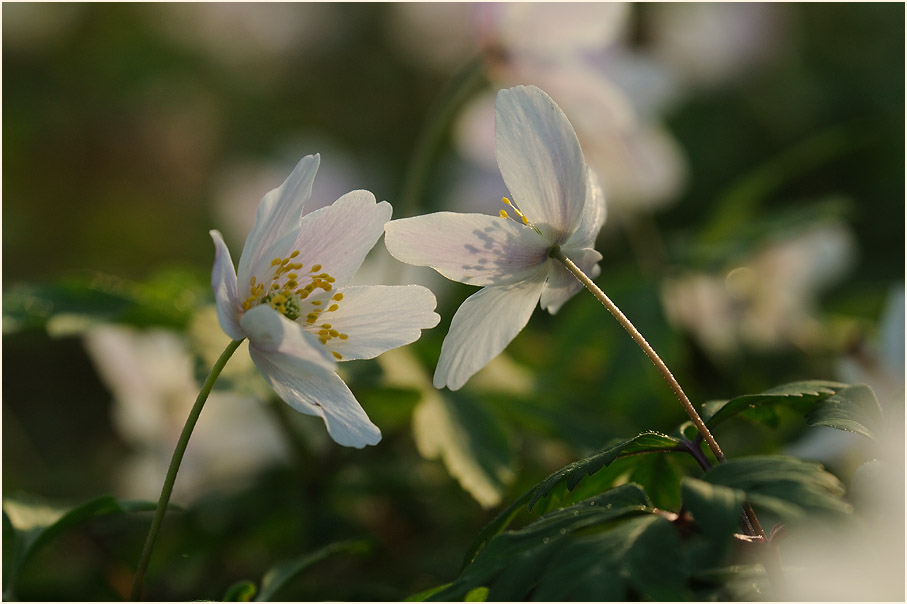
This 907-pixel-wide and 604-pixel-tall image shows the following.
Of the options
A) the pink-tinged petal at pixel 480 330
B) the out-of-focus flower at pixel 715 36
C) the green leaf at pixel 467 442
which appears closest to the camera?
the pink-tinged petal at pixel 480 330

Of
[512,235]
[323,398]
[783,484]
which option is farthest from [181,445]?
[783,484]

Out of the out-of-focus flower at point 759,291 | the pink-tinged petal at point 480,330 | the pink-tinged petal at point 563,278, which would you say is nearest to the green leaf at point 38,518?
the pink-tinged petal at point 480,330

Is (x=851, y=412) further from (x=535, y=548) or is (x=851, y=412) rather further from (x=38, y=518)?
(x=38, y=518)

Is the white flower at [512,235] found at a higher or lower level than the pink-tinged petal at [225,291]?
higher

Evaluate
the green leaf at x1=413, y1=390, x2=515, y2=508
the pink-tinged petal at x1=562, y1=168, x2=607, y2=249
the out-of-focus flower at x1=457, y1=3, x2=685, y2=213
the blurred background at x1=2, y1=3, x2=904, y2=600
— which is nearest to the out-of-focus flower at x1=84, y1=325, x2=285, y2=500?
the blurred background at x1=2, y1=3, x2=904, y2=600

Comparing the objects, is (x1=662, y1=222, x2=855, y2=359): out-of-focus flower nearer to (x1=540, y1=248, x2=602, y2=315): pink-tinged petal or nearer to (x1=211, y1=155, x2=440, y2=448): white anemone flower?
(x1=540, y1=248, x2=602, y2=315): pink-tinged petal

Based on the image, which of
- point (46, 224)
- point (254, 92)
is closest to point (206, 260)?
point (46, 224)

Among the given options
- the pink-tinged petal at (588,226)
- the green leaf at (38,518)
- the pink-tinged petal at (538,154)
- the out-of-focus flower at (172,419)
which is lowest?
the out-of-focus flower at (172,419)

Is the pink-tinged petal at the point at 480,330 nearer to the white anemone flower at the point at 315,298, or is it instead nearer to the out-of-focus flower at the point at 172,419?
the white anemone flower at the point at 315,298
